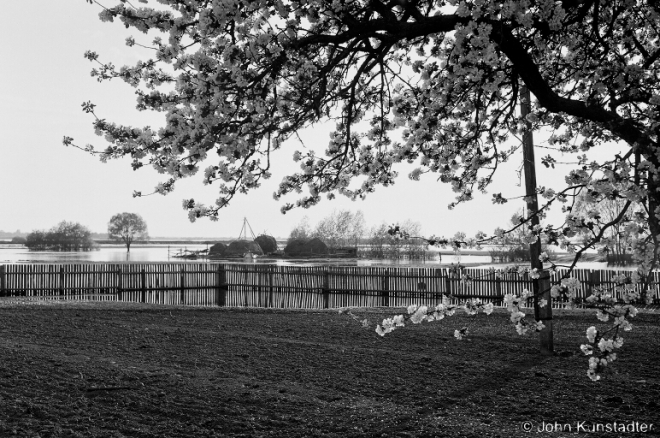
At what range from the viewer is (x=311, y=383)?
595cm

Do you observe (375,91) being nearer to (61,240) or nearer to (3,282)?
(3,282)

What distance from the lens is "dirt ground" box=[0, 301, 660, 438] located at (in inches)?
182

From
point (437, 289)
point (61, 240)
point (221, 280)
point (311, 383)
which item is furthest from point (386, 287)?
point (61, 240)

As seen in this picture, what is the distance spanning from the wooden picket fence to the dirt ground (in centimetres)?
778

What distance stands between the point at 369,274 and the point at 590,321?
852 centimetres

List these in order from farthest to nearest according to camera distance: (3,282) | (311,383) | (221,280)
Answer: (221,280) < (3,282) < (311,383)

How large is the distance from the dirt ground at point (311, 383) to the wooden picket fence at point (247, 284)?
7782 mm

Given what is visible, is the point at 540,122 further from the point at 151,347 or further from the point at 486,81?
the point at 151,347

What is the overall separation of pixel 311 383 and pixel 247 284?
570 inches

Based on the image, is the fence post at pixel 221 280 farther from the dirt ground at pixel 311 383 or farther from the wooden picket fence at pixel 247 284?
the dirt ground at pixel 311 383

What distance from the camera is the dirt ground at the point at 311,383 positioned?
4.63m

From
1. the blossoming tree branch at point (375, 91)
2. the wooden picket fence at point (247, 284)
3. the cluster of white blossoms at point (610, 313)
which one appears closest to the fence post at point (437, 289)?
the wooden picket fence at point (247, 284)

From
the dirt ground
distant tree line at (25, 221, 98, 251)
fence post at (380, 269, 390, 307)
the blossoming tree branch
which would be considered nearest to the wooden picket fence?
fence post at (380, 269, 390, 307)

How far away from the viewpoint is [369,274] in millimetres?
18938
